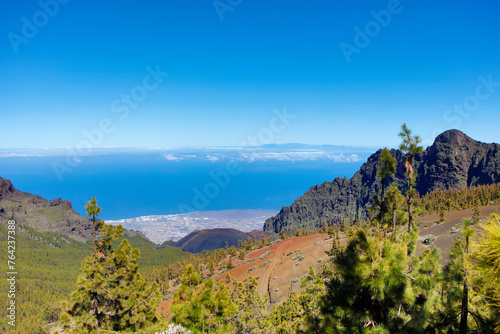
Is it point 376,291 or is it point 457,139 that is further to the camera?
point 457,139

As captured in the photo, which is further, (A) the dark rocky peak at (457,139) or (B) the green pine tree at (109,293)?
(A) the dark rocky peak at (457,139)

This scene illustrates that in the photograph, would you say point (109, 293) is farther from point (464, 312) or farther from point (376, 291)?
point (464, 312)

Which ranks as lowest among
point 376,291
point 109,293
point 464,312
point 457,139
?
point 109,293

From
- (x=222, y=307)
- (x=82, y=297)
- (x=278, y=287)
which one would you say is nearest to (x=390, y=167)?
(x=222, y=307)

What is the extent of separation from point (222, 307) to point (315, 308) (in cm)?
1379

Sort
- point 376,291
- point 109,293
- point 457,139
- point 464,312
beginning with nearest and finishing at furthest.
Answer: point 464,312 → point 376,291 → point 109,293 → point 457,139

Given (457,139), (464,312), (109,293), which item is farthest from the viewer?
(457,139)

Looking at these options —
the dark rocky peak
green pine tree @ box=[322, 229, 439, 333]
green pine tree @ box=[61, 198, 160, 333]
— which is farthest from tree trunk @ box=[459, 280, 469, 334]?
the dark rocky peak

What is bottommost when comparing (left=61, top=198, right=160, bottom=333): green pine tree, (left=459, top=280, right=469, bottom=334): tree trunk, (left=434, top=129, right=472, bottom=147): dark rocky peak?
(left=61, top=198, right=160, bottom=333): green pine tree

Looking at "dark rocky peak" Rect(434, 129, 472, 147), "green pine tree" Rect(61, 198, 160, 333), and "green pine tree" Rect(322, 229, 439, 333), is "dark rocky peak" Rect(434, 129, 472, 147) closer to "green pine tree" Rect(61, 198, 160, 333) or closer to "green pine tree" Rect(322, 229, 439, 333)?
"green pine tree" Rect(322, 229, 439, 333)

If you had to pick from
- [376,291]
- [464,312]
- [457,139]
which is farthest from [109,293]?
[457,139]

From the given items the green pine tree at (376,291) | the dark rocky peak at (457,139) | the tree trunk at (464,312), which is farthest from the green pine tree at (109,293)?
the dark rocky peak at (457,139)

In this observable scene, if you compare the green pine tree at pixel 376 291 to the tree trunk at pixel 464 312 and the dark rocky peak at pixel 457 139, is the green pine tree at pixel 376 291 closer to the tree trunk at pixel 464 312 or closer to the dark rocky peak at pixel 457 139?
the tree trunk at pixel 464 312

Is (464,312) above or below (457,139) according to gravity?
below
